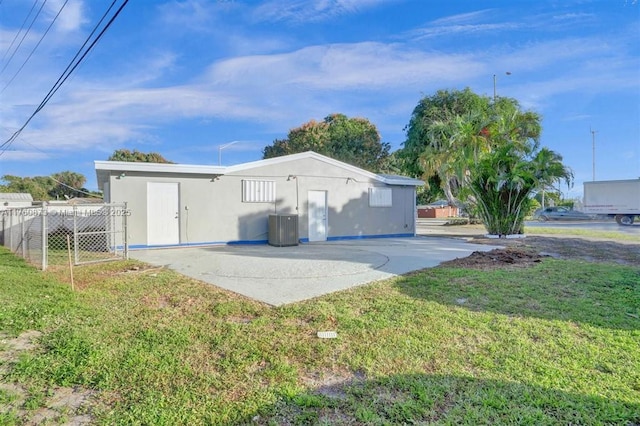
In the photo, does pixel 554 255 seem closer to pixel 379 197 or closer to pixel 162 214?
pixel 379 197

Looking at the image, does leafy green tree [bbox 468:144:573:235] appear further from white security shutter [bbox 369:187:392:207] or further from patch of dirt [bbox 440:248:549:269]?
patch of dirt [bbox 440:248:549:269]

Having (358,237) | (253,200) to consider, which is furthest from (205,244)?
(358,237)

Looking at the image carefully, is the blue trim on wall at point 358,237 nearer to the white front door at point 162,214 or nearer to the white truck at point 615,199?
the white front door at point 162,214

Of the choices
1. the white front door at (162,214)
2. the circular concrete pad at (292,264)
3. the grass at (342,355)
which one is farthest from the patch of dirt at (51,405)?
the white front door at (162,214)

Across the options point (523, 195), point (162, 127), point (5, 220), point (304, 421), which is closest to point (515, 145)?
point (523, 195)

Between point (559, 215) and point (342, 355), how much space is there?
110 ft

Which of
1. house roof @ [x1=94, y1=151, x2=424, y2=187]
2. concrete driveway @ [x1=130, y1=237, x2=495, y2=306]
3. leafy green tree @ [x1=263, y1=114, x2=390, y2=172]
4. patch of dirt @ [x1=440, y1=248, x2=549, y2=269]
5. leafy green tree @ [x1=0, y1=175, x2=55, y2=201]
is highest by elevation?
leafy green tree @ [x1=263, y1=114, x2=390, y2=172]

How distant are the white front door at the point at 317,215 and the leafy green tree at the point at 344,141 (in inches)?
621

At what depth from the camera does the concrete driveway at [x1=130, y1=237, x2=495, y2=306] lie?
557 centimetres

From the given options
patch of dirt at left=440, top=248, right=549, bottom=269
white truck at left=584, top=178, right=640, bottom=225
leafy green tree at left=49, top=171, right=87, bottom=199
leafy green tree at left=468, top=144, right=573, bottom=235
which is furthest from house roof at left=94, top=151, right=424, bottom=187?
leafy green tree at left=49, top=171, right=87, bottom=199

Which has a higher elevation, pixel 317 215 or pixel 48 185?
pixel 48 185

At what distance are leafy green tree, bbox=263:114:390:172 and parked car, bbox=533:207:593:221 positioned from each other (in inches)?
553

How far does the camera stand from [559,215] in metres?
30.0

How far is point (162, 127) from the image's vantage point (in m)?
23.6
